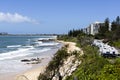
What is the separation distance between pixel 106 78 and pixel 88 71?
159 inches

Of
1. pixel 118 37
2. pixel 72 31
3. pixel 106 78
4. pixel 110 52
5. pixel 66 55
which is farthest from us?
pixel 72 31

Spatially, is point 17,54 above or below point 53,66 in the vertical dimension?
below

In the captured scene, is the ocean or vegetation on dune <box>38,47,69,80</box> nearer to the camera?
vegetation on dune <box>38,47,69,80</box>

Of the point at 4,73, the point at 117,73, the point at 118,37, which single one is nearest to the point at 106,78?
the point at 117,73

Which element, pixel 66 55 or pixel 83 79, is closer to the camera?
pixel 83 79

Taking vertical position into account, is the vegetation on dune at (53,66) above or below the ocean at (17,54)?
above

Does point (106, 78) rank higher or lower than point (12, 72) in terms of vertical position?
higher

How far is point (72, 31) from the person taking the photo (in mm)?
161625

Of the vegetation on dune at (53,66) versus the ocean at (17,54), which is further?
the ocean at (17,54)

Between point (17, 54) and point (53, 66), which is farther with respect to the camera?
point (17, 54)

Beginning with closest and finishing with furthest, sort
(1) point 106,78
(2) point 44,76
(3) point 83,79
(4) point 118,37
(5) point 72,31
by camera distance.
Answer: (1) point 106,78 → (3) point 83,79 → (2) point 44,76 → (4) point 118,37 → (5) point 72,31

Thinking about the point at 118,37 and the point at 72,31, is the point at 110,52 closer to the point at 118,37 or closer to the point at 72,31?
the point at 118,37

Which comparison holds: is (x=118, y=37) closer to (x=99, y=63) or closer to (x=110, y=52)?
(x=110, y=52)

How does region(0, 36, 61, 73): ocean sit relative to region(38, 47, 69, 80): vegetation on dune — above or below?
below
